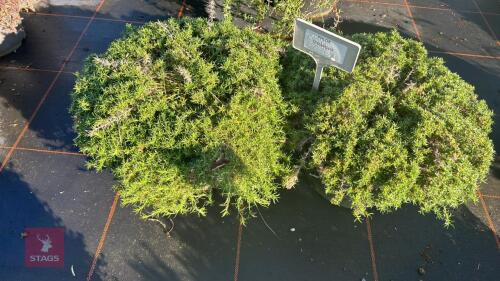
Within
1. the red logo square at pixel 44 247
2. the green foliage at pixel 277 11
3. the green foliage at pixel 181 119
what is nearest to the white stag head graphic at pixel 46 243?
the red logo square at pixel 44 247

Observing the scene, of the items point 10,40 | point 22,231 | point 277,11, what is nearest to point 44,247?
point 22,231

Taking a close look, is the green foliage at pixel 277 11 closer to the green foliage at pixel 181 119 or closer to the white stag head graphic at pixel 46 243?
the green foliage at pixel 181 119

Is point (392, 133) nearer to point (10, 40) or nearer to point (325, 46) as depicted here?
point (325, 46)

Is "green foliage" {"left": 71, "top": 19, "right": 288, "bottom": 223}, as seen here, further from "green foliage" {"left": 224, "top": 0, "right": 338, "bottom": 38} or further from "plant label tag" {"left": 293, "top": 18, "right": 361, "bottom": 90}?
"green foliage" {"left": 224, "top": 0, "right": 338, "bottom": 38}

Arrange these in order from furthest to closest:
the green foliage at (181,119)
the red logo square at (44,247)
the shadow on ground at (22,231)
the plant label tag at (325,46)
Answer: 1. the red logo square at (44,247)
2. the shadow on ground at (22,231)
3. the green foliage at (181,119)
4. the plant label tag at (325,46)

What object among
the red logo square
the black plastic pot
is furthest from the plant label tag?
the black plastic pot

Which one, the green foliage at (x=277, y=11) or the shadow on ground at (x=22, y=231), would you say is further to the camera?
the green foliage at (x=277, y=11)

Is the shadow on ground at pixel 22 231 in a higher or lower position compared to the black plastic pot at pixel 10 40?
lower
